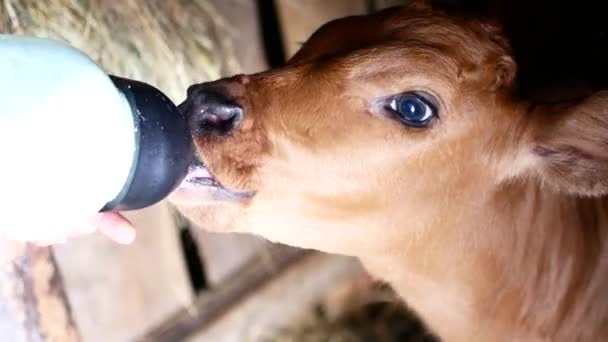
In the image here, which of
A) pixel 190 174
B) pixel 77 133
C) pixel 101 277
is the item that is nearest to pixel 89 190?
pixel 77 133

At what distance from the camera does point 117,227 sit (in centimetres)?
250

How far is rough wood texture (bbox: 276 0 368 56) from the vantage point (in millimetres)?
3775

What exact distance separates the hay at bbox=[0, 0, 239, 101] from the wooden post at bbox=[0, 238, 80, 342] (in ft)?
1.97

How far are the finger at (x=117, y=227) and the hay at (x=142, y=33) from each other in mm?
593

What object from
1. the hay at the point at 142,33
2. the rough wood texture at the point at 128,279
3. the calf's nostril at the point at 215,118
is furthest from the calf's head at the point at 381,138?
the rough wood texture at the point at 128,279

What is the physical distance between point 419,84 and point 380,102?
97mm

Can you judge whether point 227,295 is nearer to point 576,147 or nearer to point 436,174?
point 436,174

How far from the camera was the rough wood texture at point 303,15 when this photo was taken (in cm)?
378

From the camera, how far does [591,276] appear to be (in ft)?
Result: 9.09

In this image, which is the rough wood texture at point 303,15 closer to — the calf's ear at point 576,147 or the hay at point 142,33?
the hay at point 142,33

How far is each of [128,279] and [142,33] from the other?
3.21 ft

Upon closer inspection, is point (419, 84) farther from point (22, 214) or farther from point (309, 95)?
point (22, 214)

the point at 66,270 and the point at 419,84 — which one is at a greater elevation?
the point at 419,84

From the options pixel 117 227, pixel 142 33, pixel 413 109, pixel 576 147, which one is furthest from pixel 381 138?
pixel 142 33
